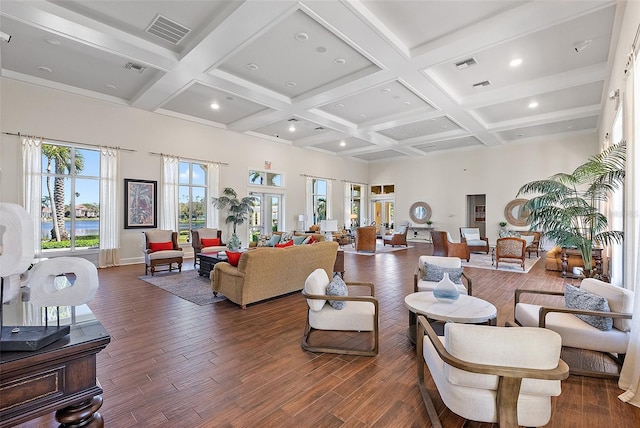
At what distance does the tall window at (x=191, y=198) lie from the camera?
353 inches

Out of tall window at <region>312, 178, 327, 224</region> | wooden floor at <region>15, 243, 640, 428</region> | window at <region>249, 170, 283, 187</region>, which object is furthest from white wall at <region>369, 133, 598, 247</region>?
wooden floor at <region>15, 243, 640, 428</region>

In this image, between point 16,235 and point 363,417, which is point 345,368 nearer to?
point 363,417

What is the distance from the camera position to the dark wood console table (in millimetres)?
977

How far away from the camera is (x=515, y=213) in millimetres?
11375

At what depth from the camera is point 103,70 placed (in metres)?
6.00

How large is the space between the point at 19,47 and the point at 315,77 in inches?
208

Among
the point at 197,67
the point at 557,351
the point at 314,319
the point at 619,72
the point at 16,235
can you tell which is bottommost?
the point at 314,319

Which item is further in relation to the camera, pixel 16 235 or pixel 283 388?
pixel 283 388

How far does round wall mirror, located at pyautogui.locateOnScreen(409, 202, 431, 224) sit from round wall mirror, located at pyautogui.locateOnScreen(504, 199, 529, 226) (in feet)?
10.3

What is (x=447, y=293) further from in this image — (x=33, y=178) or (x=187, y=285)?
(x=33, y=178)

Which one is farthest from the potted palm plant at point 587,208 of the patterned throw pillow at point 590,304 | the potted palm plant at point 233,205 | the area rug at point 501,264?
the potted palm plant at point 233,205

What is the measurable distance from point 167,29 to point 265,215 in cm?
725

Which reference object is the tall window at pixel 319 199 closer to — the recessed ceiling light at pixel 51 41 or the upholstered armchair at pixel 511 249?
the upholstered armchair at pixel 511 249

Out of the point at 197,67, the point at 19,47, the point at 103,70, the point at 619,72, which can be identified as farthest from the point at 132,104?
the point at 619,72
